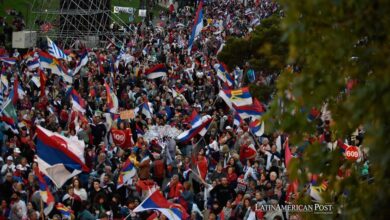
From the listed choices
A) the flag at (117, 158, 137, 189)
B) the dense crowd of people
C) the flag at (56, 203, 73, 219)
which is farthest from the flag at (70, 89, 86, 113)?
the flag at (56, 203, 73, 219)

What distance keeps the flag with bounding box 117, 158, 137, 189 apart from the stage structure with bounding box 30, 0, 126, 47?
25664mm

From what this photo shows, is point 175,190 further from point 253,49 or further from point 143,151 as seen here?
point 253,49

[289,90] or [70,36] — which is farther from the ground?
[289,90]

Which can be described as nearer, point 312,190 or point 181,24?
point 312,190

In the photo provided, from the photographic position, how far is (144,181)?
14344mm

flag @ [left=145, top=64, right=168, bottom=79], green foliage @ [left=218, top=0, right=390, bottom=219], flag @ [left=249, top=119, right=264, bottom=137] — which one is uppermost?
green foliage @ [left=218, top=0, right=390, bottom=219]

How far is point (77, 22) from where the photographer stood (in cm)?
4331

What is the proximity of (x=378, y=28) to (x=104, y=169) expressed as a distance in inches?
403

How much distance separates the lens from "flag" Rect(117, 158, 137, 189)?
47.1 feet

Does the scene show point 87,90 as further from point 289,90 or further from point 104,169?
point 289,90

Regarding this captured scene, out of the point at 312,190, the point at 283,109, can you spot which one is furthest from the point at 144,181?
the point at 283,109

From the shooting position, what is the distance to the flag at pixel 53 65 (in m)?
24.7

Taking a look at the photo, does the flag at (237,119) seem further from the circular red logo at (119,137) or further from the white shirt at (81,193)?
the white shirt at (81,193)

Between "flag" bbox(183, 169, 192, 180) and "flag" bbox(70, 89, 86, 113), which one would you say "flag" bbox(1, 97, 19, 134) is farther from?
"flag" bbox(183, 169, 192, 180)
